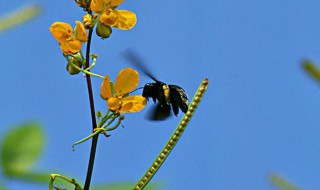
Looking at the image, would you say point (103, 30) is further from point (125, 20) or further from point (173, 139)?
point (173, 139)

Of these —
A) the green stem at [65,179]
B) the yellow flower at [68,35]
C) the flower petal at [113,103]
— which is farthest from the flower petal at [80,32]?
the green stem at [65,179]

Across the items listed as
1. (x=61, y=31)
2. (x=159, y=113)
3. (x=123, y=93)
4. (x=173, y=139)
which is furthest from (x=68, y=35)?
(x=159, y=113)

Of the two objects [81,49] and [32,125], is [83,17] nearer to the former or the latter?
[81,49]

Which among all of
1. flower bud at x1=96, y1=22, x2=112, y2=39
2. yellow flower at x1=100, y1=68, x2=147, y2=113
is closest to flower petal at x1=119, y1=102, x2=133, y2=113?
yellow flower at x1=100, y1=68, x2=147, y2=113

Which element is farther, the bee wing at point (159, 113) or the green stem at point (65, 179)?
the bee wing at point (159, 113)

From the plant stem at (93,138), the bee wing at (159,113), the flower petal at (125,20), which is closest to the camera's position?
the plant stem at (93,138)

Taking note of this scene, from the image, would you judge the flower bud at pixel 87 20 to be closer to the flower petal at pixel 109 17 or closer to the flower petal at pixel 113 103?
the flower petal at pixel 109 17
